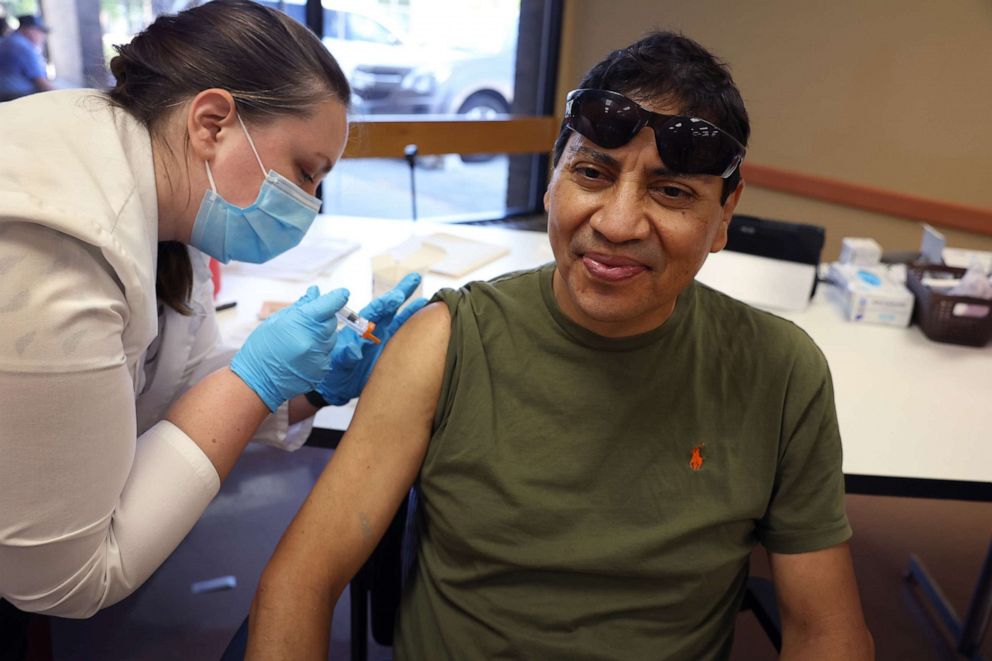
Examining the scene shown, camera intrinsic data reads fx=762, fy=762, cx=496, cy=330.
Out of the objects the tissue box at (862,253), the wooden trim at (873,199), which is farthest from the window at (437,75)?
the tissue box at (862,253)

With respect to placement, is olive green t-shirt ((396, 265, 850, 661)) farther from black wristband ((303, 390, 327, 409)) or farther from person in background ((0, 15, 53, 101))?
person in background ((0, 15, 53, 101))

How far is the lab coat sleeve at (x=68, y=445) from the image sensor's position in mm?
874

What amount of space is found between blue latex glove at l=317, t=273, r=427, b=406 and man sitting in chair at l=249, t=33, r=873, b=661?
0.26 meters

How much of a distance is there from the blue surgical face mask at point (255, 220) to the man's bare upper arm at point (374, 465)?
1.10 ft

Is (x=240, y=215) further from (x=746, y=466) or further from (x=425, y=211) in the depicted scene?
(x=425, y=211)

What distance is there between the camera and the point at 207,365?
1.50m

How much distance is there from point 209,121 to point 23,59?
361 centimetres

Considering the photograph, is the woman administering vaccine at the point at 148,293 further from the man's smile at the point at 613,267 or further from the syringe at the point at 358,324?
the man's smile at the point at 613,267

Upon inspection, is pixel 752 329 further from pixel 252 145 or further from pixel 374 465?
pixel 252 145

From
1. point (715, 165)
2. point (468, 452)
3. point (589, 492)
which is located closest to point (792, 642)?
point (589, 492)

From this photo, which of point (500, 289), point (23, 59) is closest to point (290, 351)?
point (500, 289)

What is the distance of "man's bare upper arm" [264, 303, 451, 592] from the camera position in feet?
3.53

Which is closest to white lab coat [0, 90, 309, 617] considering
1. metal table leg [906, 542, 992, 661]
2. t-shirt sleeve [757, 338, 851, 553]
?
t-shirt sleeve [757, 338, 851, 553]

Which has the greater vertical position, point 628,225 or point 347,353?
point 628,225
